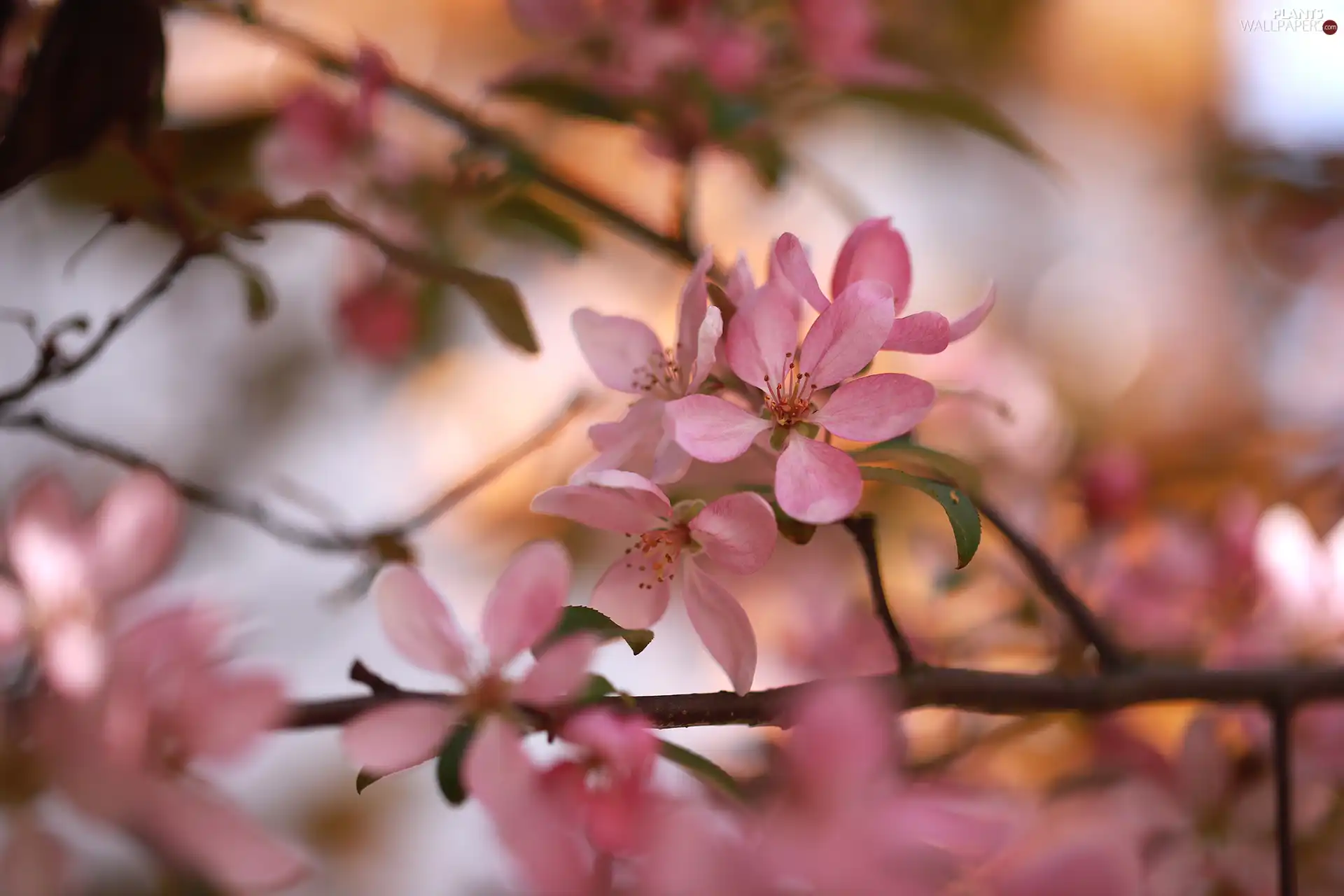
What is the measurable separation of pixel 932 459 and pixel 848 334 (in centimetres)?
5

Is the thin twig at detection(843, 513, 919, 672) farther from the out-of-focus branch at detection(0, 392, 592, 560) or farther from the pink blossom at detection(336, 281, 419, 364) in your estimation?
the pink blossom at detection(336, 281, 419, 364)

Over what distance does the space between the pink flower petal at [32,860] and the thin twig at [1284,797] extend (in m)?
0.36

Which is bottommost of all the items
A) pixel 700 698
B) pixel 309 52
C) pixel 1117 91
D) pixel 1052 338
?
pixel 1052 338

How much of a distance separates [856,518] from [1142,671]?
0.15 m

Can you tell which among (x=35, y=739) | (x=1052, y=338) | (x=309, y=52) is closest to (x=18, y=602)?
(x=35, y=739)

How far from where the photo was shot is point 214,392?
108 cm

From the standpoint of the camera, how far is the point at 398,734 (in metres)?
0.23

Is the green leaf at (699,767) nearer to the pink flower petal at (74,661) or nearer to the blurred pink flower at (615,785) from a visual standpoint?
the blurred pink flower at (615,785)

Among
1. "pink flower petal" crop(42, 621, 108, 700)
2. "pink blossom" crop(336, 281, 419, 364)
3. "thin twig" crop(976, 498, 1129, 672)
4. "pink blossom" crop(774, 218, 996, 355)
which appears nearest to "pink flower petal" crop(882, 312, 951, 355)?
"pink blossom" crop(774, 218, 996, 355)

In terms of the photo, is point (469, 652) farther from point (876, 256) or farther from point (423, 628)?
point (876, 256)

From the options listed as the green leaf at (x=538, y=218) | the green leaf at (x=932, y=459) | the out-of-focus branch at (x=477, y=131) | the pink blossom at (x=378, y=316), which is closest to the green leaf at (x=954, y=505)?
the green leaf at (x=932, y=459)

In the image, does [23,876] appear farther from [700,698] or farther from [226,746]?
[700,698]

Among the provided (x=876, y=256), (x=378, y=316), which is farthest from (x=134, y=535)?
(x=378, y=316)

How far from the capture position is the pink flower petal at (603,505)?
0.82 ft
